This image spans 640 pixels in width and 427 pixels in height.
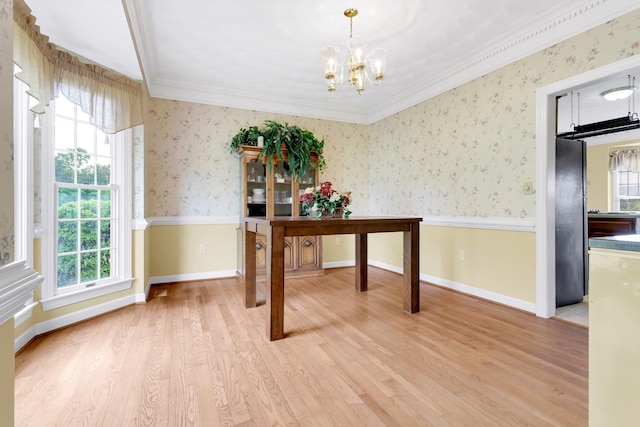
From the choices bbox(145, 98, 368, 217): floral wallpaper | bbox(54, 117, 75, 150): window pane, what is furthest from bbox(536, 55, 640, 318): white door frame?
bbox(54, 117, 75, 150): window pane

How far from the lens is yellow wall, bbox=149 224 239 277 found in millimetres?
3719

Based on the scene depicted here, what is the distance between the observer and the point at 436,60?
3.20 meters

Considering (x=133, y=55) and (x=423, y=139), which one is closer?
(x=133, y=55)

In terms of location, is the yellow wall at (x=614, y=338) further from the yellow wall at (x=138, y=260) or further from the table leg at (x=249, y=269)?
the yellow wall at (x=138, y=260)

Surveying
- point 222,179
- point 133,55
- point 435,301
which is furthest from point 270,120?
point 435,301

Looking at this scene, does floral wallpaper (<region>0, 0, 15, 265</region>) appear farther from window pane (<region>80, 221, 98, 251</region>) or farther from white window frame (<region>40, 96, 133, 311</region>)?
window pane (<region>80, 221, 98, 251</region>)

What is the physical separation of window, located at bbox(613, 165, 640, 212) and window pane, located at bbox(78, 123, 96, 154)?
862cm

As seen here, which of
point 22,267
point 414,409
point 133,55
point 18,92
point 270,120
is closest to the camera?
point 22,267

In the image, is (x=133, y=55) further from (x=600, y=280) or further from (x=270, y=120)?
(x=600, y=280)

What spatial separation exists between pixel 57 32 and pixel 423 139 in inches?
142

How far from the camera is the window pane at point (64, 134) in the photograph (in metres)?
2.37

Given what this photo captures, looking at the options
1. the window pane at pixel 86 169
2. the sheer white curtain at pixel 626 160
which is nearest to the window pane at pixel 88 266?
the window pane at pixel 86 169

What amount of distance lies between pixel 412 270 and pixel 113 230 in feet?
9.08

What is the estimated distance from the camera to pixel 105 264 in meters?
2.75
